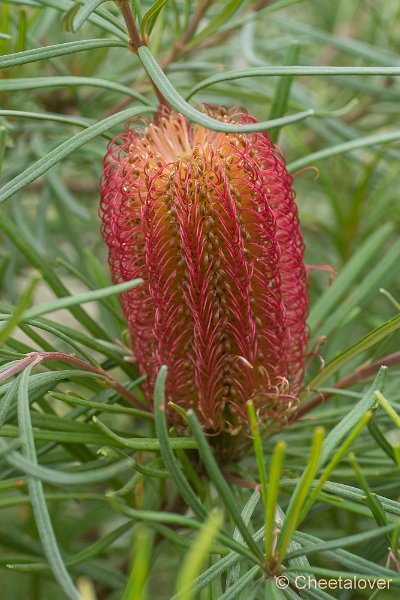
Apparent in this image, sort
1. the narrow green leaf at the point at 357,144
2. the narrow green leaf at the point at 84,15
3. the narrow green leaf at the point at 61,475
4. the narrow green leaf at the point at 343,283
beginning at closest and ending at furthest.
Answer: the narrow green leaf at the point at 61,475 → the narrow green leaf at the point at 84,15 → the narrow green leaf at the point at 357,144 → the narrow green leaf at the point at 343,283

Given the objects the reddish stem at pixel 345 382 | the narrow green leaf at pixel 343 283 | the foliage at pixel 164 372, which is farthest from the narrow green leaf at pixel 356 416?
the narrow green leaf at pixel 343 283

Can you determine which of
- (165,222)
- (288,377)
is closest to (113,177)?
(165,222)

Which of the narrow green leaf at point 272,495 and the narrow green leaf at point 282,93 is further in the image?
the narrow green leaf at point 282,93

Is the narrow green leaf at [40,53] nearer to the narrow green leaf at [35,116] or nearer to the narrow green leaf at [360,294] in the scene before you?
the narrow green leaf at [35,116]

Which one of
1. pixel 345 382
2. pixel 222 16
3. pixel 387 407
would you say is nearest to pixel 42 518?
pixel 387 407

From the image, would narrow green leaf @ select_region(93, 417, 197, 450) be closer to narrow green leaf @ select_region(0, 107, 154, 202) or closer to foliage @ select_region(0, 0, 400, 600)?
foliage @ select_region(0, 0, 400, 600)
